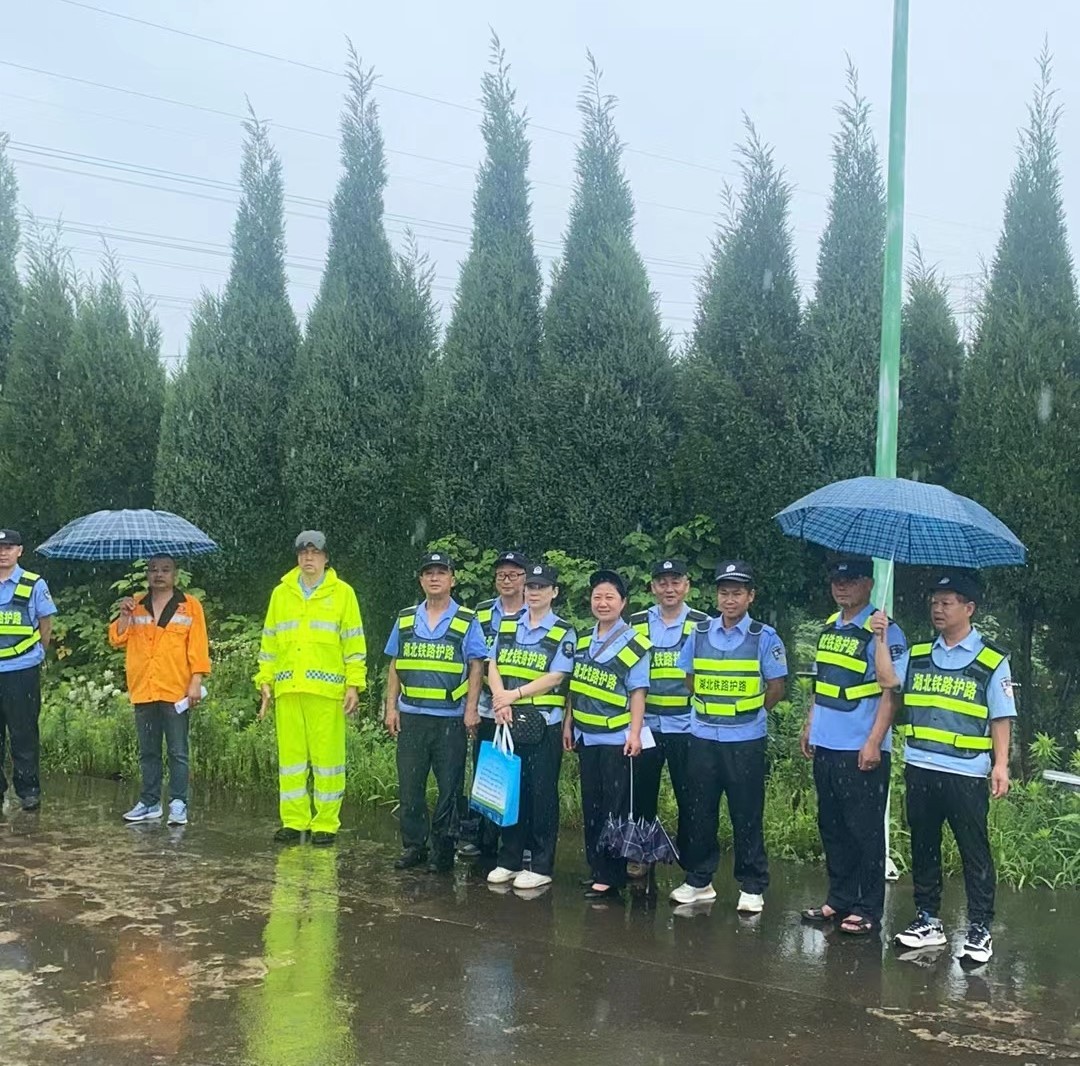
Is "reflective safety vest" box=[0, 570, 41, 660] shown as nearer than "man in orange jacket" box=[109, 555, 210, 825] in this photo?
No

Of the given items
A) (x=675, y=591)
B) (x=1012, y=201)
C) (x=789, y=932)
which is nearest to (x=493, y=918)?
(x=789, y=932)

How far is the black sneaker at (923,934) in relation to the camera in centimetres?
549

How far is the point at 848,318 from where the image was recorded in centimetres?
897

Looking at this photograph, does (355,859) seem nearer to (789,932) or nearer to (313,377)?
(789,932)

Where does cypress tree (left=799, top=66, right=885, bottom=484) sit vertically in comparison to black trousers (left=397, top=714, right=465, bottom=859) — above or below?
above

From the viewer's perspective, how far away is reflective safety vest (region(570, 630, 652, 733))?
20.4ft

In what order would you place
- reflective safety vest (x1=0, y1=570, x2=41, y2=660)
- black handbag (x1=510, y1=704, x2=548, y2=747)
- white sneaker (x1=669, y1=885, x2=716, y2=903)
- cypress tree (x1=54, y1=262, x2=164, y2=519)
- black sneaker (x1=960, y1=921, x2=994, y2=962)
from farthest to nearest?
cypress tree (x1=54, y1=262, x2=164, y2=519) < reflective safety vest (x1=0, y1=570, x2=41, y2=660) < black handbag (x1=510, y1=704, x2=548, y2=747) < white sneaker (x1=669, y1=885, x2=716, y2=903) < black sneaker (x1=960, y1=921, x2=994, y2=962)

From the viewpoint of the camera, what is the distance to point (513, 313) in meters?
10.2

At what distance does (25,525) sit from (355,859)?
23.3 feet

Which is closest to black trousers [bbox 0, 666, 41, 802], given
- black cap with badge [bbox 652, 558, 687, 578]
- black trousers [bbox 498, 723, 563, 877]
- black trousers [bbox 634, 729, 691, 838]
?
black trousers [bbox 498, 723, 563, 877]

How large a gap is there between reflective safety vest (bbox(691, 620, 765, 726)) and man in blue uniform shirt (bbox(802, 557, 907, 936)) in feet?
0.96

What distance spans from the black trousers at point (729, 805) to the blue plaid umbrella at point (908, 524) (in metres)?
1.11

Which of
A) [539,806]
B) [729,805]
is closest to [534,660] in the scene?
[539,806]

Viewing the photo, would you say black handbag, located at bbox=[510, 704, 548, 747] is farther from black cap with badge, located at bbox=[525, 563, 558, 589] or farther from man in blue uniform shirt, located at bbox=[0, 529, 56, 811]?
man in blue uniform shirt, located at bbox=[0, 529, 56, 811]
